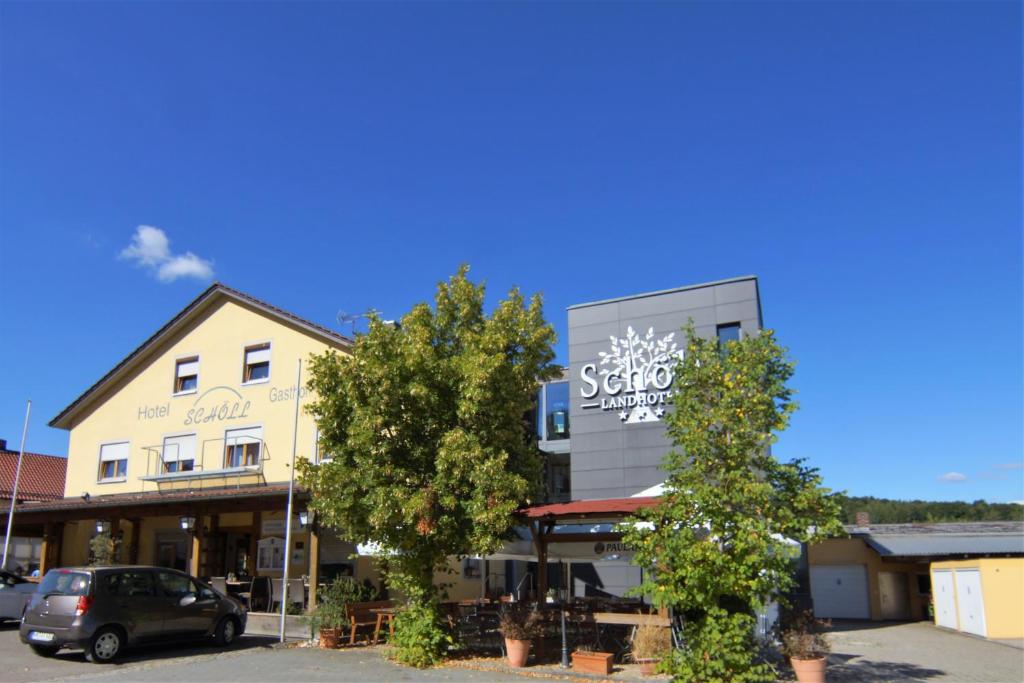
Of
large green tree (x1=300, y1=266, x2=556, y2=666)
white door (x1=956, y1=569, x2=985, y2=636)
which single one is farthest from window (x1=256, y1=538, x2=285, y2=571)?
white door (x1=956, y1=569, x2=985, y2=636)

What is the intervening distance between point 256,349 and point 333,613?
10509 millimetres

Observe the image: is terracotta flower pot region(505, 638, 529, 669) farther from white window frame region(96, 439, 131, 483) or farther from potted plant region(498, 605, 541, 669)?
white window frame region(96, 439, 131, 483)

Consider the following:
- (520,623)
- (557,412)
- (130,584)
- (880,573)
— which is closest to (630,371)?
(557,412)

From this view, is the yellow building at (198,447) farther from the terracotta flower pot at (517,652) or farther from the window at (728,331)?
the window at (728,331)

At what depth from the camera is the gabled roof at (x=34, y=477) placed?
29.6 metres

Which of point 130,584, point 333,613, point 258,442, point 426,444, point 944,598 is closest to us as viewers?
point 130,584

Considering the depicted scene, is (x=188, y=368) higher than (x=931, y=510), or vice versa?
(x=188, y=368)

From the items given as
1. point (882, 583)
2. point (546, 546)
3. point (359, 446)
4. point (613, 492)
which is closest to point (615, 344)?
point (613, 492)

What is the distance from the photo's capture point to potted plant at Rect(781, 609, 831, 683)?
10.6m

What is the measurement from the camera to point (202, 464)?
2297 cm

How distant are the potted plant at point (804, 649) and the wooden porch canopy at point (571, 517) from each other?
3.06 metres

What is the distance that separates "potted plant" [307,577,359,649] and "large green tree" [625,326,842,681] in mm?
7193

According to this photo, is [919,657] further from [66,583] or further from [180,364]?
[180,364]

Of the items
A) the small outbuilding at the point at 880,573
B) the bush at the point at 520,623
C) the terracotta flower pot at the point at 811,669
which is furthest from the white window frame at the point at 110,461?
the small outbuilding at the point at 880,573
